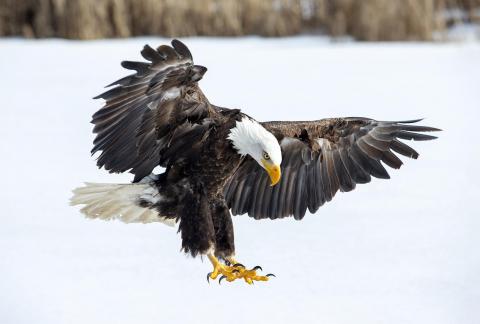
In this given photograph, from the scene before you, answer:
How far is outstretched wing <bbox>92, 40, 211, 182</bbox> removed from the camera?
3602 mm

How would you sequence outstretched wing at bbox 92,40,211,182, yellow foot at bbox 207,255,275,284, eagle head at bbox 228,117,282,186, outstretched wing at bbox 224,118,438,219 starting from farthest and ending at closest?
outstretched wing at bbox 224,118,438,219
yellow foot at bbox 207,255,275,284
eagle head at bbox 228,117,282,186
outstretched wing at bbox 92,40,211,182

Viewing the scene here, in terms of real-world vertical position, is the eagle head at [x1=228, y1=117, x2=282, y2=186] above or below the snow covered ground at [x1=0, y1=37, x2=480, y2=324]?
above

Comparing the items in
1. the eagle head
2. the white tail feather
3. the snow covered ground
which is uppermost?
the eagle head

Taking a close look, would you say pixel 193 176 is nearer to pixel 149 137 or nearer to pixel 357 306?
pixel 149 137

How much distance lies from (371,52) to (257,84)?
1.89 meters

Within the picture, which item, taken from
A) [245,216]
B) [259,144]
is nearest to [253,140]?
[259,144]

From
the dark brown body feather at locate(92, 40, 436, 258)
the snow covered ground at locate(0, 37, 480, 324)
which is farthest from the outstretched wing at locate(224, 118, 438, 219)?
the snow covered ground at locate(0, 37, 480, 324)

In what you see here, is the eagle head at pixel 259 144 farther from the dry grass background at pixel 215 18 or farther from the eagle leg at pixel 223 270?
the dry grass background at pixel 215 18

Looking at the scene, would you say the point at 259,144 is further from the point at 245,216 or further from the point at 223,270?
the point at 245,216

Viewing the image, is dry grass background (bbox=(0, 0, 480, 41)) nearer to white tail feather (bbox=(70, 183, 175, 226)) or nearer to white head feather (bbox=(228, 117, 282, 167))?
white tail feather (bbox=(70, 183, 175, 226))

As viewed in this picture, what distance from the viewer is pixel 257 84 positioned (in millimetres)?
7480

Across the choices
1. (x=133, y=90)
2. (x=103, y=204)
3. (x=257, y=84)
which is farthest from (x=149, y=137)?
(x=257, y=84)

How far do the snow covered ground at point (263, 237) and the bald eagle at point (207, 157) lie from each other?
183mm

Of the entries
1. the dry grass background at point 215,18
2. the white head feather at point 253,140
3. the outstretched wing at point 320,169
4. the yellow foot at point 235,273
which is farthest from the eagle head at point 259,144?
the dry grass background at point 215,18
